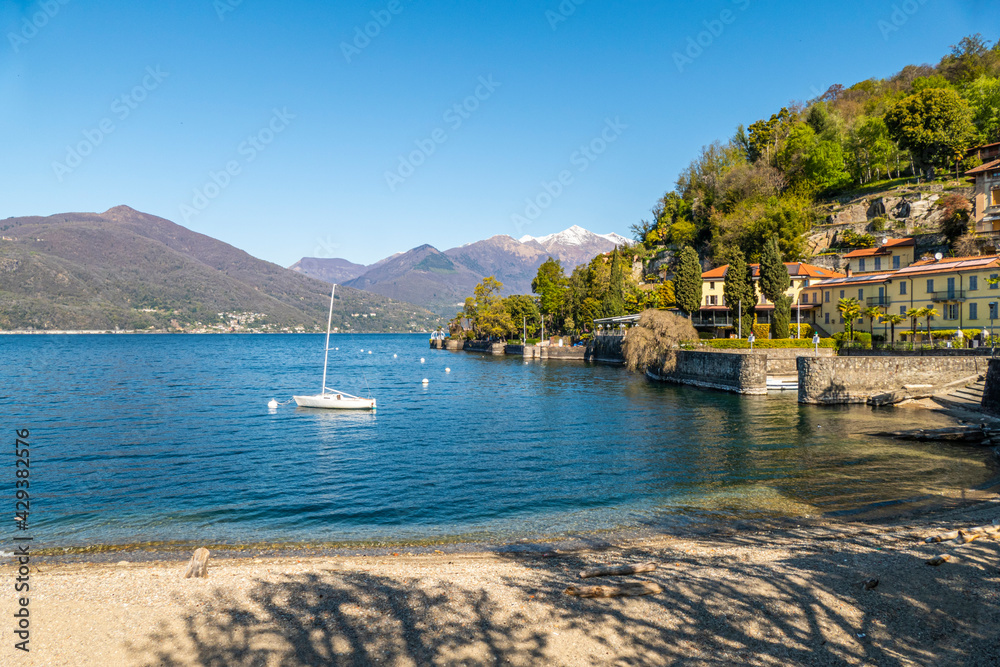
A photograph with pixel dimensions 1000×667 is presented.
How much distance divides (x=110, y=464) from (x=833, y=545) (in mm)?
28384

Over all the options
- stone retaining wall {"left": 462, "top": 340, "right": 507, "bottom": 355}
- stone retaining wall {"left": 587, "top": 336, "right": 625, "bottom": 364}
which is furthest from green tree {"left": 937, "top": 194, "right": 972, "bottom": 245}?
stone retaining wall {"left": 462, "top": 340, "right": 507, "bottom": 355}

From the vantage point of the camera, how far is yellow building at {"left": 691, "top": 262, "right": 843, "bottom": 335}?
72.4 metres

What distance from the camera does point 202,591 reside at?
36.2 ft

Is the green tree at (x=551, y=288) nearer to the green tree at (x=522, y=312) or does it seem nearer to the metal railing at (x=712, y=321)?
the green tree at (x=522, y=312)

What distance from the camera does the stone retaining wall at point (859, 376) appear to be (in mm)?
40156

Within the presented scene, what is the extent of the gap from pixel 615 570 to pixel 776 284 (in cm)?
5841

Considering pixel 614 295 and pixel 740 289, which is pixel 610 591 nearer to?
pixel 740 289

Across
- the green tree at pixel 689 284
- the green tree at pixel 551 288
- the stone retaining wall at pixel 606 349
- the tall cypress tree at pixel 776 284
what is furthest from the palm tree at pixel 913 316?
the green tree at pixel 551 288

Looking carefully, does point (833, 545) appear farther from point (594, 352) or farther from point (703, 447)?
point (594, 352)

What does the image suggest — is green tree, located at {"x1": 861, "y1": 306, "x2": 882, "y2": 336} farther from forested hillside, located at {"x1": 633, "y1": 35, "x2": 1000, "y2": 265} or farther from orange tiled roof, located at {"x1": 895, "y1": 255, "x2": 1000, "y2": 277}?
forested hillside, located at {"x1": 633, "y1": 35, "x2": 1000, "y2": 265}

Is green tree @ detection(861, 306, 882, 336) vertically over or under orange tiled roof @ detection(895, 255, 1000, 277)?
under

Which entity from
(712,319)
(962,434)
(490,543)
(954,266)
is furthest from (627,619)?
(712,319)

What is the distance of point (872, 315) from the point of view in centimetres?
5766

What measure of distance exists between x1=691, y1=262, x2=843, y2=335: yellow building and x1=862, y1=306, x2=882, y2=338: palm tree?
8506 millimetres
